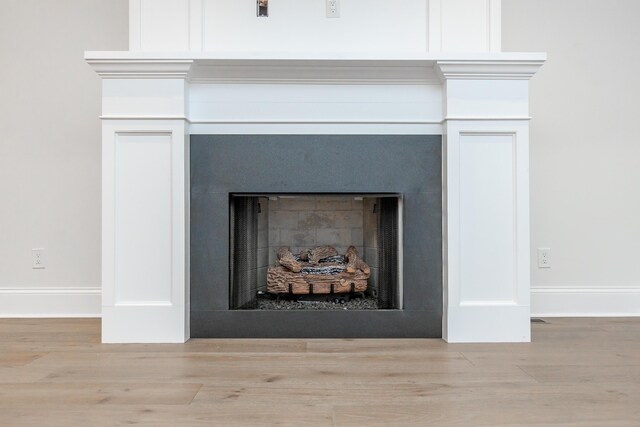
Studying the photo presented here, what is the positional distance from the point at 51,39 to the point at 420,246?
7.47 feet

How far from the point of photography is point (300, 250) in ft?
8.09

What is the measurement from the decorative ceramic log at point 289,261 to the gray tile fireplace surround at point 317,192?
258 millimetres

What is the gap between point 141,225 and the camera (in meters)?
2.11

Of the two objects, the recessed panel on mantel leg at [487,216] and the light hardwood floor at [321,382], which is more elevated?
the recessed panel on mantel leg at [487,216]

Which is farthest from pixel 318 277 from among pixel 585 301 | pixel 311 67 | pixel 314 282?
pixel 585 301

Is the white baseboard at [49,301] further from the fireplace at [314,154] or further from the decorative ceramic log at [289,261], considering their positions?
the decorative ceramic log at [289,261]

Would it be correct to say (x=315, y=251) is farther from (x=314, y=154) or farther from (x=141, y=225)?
(x=141, y=225)

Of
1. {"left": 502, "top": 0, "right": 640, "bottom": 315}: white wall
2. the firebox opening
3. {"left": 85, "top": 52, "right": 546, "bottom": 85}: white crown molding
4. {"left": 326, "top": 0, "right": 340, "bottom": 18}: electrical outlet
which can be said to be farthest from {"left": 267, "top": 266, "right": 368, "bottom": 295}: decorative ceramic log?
{"left": 326, "top": 0, "right": 340, "bottom": 18}: electrical outlet

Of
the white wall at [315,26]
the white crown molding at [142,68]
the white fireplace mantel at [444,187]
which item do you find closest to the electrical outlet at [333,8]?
the white wall at [315,26]

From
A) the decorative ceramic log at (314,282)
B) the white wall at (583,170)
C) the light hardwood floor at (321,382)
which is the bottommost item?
the light hardwood floor at (321,382)

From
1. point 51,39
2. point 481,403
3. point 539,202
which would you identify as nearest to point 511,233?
point 539,202

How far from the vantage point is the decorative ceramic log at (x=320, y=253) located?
2.40 m

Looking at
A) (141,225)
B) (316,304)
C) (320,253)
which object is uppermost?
(141,225)

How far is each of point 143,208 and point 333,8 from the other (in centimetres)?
124
